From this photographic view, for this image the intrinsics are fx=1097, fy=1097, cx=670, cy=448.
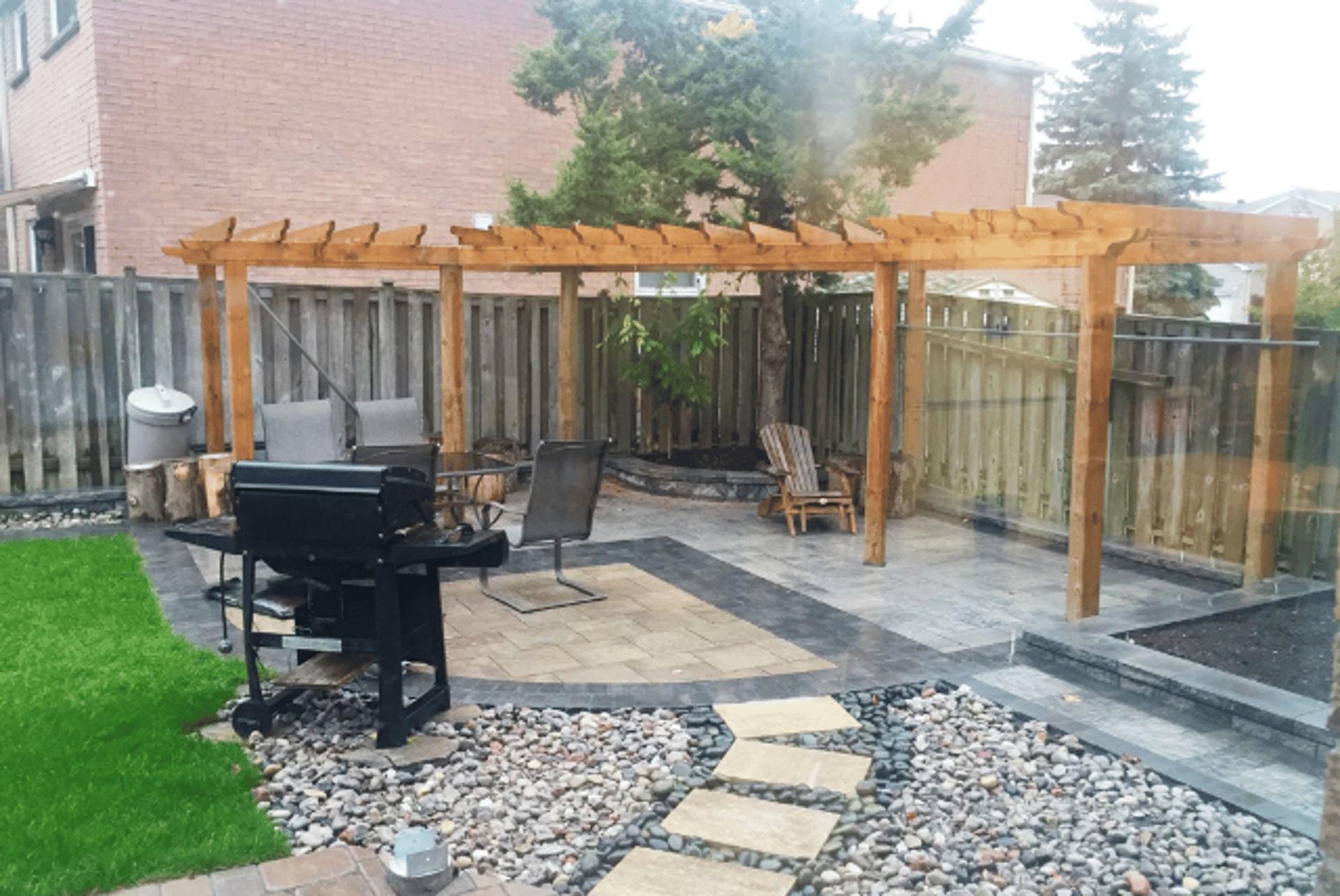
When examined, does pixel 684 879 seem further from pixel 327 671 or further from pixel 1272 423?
pixel 1272 423

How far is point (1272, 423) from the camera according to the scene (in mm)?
6410

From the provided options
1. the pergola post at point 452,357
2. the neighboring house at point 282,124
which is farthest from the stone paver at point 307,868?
the neighboring house at point 282,124

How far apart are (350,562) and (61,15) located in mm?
11546

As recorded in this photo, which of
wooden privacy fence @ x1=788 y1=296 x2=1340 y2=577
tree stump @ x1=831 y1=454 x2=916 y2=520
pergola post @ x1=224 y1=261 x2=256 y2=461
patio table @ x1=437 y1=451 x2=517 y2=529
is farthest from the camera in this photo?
tree stump @ x1=831 y1=454 x2=916 y2=520

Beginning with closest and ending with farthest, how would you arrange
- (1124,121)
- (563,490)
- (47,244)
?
(563,490), (1124,121), (47,244)

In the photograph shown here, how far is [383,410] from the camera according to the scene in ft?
28.9

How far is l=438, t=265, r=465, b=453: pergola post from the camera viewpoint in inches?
327

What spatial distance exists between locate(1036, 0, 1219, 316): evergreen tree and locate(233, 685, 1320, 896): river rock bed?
783cm

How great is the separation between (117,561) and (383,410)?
243 cm

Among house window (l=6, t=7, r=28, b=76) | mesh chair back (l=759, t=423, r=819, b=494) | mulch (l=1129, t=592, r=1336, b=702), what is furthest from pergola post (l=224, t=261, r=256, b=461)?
house window (l=6, t=7, r=28, b=76)

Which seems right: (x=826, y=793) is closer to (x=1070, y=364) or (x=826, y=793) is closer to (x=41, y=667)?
(x=41, y=667)

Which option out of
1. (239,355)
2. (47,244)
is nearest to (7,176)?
(47,244)

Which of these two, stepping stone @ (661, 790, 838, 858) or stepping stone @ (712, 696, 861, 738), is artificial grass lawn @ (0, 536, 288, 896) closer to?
stepping stone @ (661, 790, 838, 858)

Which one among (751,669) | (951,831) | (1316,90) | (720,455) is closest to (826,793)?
(951,831)
